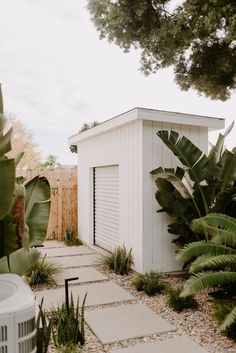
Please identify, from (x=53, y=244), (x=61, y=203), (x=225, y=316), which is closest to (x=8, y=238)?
(x=225, y=316)

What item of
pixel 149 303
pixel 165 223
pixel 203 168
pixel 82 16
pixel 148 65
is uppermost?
pixel 82 16

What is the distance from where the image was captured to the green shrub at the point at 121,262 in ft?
22.8

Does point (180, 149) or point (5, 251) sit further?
point (180, 149)

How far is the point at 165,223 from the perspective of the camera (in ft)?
23.2

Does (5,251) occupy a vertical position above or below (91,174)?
below

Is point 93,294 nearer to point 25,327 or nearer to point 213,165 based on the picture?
point 213,165

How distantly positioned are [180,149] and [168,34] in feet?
17.9

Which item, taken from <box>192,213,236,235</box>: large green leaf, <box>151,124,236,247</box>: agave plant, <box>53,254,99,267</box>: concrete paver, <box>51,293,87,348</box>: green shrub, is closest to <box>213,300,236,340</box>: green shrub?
<box>192,213,236,235</box>: large green leaf

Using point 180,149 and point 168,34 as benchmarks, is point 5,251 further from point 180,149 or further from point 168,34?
point 168,34

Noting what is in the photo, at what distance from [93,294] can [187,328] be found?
6.17ft

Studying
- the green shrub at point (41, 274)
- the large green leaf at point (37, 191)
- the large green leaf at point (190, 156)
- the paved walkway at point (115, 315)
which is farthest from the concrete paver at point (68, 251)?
the large green leaf at point (37, 191)

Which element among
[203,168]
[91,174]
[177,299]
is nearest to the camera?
[177,299]

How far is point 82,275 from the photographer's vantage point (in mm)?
6906

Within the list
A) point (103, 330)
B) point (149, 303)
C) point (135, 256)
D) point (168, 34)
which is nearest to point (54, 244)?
point (135, 256)
